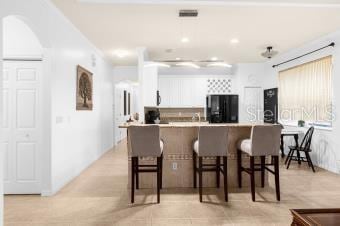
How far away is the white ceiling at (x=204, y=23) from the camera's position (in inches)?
148

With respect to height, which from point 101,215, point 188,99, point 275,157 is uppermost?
point 188,99

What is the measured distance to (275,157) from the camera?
3574mm

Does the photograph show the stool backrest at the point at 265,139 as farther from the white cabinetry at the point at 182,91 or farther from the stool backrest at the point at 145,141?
the white cabinetry at the point at 182,91

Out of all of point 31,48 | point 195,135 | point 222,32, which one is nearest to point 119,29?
point 31,48

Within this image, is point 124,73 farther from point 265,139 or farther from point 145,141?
point 265,139

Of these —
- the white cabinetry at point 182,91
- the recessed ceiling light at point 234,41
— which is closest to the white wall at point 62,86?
the white cabinetry at point 182,91

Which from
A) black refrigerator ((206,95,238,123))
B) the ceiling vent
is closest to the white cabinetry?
black refrigerator ((206,95,238,123))

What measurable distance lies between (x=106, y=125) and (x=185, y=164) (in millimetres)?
4115

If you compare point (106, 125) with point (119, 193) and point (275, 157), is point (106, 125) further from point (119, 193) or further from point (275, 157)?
point (275, 157)

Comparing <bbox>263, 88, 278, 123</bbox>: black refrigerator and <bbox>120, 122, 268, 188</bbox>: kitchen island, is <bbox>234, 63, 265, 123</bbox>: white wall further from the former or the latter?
<bbox>120, 122, 268, 188</bbox>: kitchen island

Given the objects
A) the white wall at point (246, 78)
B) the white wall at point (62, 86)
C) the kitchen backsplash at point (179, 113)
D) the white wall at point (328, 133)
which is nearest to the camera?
the white wall at point (62, 86)

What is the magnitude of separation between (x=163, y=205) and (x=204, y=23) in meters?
3.11

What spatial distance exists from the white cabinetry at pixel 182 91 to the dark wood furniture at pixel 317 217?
702cm

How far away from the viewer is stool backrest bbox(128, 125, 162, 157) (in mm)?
3438
